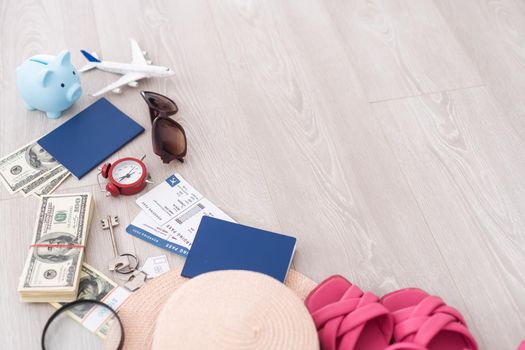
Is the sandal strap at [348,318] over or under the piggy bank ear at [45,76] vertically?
under

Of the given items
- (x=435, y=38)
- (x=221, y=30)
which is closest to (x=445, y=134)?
(x=435, y=38)

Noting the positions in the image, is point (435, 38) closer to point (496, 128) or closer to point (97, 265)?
point (496, 128)

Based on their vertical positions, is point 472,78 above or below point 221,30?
below

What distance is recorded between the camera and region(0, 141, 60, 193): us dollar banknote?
126 centimetres

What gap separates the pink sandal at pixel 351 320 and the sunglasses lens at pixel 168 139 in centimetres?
45

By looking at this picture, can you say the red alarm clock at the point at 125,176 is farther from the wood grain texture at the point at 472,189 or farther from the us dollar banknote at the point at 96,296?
the wood grain texture at the point at 472,189

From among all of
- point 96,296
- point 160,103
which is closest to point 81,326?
point 96,296

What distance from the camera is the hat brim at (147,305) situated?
102 cm

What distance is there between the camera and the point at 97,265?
1147mm

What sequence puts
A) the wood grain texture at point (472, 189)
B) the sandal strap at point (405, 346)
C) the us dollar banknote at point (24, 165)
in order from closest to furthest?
1. the sandal strap at point (405, 346)
2. the wood grain texture at point (472, 189)
3. the us dollar banknote at point (24, 165)

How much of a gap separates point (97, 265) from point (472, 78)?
109 centimetres

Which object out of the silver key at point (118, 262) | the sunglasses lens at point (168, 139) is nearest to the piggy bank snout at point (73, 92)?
the sunglasses lens at point (168, 139)

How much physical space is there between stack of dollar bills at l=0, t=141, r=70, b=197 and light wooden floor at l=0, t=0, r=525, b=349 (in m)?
0.03

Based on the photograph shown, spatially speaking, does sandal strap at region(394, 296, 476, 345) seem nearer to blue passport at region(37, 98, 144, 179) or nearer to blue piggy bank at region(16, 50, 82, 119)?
blue passport at region(37, 98, 144, 179)
